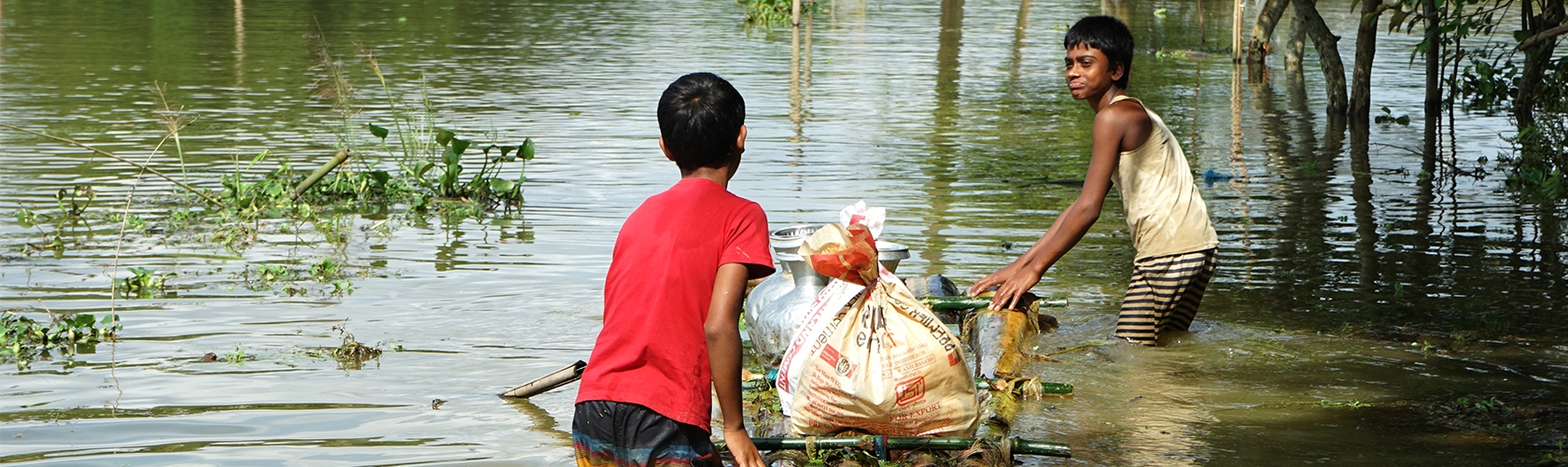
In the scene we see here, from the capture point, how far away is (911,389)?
3777 millimetres

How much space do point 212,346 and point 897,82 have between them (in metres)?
13.7

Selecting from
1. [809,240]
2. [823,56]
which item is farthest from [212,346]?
[823,56]

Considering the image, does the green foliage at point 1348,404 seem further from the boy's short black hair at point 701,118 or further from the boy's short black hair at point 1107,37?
the boy's short black hair at point 701,118

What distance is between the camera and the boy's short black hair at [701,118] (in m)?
2.95

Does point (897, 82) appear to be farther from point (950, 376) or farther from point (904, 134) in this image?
point (950, 376)

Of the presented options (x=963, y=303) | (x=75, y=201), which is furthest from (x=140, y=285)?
(x=963, y=303)

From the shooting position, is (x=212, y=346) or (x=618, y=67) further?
(x=618, y=67)

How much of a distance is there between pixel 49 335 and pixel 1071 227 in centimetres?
417

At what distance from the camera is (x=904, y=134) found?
1353cm

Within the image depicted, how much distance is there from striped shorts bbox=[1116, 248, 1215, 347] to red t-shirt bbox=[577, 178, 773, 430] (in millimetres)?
2815

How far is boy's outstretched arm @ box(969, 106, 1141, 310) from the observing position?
4727 millimetres

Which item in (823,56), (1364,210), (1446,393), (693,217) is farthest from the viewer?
(823,56)

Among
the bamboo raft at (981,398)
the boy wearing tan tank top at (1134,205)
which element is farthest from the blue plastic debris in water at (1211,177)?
the bamboo raft at (981,398)

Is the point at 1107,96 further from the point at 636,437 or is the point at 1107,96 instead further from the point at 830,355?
the point at 636,437
